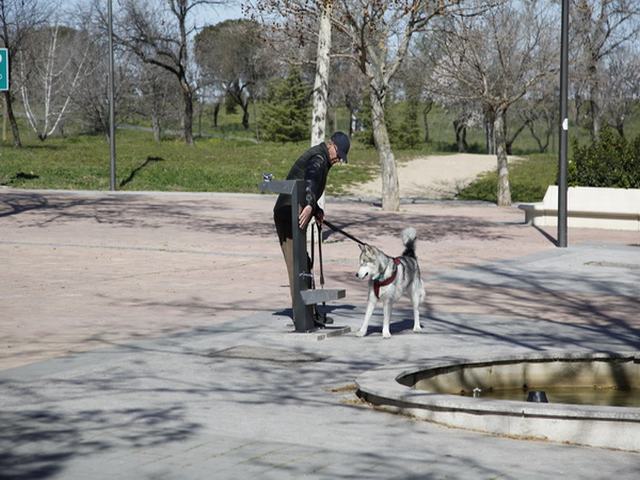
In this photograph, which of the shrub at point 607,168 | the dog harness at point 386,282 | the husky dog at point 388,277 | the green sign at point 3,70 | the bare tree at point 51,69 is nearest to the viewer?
the husky dog at point 388,277

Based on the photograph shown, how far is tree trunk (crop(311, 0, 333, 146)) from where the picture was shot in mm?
20688

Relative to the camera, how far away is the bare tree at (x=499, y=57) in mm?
32375

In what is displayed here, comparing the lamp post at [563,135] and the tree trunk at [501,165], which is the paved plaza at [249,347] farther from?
the tree trunk at [501,165]

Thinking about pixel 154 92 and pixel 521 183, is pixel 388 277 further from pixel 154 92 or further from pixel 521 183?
pixel 154 92

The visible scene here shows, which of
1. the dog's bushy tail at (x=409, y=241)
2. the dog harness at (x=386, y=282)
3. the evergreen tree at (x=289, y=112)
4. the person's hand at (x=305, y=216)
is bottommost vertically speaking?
the dog harness at (x=386, y=282)

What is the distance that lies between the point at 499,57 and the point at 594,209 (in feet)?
30.0

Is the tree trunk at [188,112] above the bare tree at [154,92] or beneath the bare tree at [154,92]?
beneath

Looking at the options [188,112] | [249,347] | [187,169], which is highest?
[188,112]

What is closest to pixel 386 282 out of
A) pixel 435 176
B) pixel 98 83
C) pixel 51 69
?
pixel 435 176

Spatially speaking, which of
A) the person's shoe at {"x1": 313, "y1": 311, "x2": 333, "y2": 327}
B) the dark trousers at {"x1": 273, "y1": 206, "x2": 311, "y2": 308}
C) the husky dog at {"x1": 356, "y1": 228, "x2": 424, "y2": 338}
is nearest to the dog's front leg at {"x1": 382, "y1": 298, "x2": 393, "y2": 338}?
the husky dog at {"x1": 356, "y1": 228, "x2": 424, "y2": 338}

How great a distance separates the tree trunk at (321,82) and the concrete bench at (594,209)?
6719mm

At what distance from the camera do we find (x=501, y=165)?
109ft

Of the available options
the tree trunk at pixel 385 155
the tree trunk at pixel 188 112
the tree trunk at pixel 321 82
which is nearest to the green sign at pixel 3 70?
the tree trunk at pixel 321 82

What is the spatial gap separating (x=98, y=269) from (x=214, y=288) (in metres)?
A: 2.70
